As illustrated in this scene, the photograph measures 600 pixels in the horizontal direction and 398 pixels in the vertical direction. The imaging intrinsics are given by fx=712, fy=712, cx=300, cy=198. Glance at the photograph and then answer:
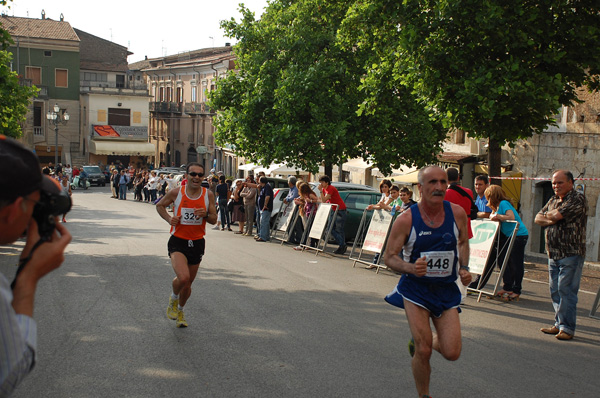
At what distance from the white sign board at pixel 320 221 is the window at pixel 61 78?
2328 inches

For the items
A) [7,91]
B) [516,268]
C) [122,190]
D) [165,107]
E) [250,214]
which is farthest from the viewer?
[165,107]

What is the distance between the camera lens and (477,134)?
580 inches

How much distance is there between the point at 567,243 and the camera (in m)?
8.27

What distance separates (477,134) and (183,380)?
10.3 meters

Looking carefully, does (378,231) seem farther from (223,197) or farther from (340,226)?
(223,197)

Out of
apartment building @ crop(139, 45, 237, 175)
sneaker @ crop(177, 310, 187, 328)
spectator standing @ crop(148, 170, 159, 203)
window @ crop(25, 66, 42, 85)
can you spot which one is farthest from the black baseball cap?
window @ crop(25, 66, 42, 85)

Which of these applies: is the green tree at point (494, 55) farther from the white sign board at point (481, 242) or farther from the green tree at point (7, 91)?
the green tree at point (7, 91)

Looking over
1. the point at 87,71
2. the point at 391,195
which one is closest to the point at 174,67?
the point at 87,71

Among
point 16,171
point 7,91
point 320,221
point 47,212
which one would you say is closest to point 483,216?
point 320,221

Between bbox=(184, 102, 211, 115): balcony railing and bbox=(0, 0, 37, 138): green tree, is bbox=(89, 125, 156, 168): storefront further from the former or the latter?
bbox=(0, 0, 37, 138): green tree

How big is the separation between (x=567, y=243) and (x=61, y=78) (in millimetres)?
68200

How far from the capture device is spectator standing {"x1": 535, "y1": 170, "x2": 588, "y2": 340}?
8234mm

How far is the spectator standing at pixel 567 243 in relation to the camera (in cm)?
823

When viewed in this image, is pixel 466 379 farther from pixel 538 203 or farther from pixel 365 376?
pixel 538 203
